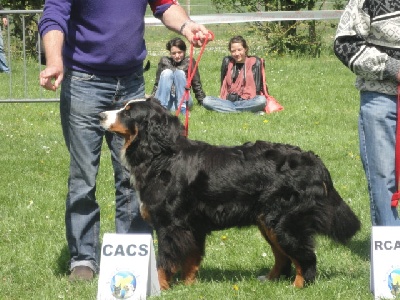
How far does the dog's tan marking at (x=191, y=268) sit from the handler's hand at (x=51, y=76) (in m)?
1.48

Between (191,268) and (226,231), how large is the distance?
139cm

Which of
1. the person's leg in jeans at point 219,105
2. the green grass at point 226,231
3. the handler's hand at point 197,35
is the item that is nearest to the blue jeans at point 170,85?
the person's leg in jeans at point 219,105

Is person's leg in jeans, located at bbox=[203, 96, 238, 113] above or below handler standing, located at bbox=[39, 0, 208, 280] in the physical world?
below

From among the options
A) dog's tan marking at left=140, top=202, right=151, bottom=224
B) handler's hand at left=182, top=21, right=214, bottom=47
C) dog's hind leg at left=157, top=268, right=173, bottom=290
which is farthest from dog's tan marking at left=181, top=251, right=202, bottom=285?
handler's hand at left=182, top=21, right=214, bottom=47

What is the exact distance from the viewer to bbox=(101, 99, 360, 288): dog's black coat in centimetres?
530

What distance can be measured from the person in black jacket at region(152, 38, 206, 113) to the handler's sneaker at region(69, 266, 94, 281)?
7.35 meters

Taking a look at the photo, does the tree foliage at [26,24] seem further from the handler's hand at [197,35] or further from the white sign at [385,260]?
the white sign at [385,260]

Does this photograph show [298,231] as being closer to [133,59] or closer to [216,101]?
[133,59]

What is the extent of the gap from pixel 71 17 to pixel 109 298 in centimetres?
185

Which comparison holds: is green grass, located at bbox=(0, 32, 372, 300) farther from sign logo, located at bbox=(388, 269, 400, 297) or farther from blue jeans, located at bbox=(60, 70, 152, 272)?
blue jeans, located at bbox=(60, 70, 152, 272)

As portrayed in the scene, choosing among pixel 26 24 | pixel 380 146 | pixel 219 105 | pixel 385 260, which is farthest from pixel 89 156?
pixel 26 24

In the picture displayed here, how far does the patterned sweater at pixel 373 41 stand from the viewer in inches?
194

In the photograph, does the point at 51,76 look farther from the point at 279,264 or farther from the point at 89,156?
the point at 279,264

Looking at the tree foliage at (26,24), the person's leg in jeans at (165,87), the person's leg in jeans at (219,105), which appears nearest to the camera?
the person's leg in jeans at (219,105)
